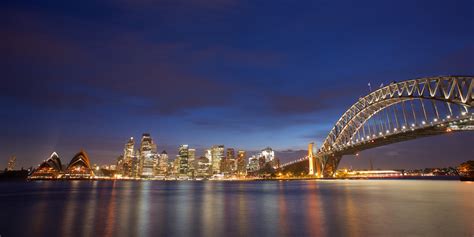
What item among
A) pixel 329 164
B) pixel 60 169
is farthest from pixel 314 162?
pixel 60 169

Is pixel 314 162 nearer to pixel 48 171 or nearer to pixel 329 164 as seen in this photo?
pixel 329 164

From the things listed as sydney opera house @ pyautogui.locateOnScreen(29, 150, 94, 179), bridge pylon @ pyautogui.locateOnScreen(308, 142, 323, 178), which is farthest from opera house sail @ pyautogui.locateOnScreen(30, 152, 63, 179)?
bridge pylon @ pyautogui.locateOnScreen(308, 142, 323, 178)

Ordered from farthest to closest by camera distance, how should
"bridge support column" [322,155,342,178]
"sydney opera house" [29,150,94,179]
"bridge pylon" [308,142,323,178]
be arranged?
"sydney opera house" [29,150,94,179]
"bridge pylon" [308,142,323,178]
"bridge support column" [322,155,342,178]

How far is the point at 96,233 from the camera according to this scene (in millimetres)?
15773

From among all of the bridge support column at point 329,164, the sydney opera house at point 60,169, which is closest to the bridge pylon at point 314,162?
the bridge support column at point 329,164

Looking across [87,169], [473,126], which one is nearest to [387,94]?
[473,126]

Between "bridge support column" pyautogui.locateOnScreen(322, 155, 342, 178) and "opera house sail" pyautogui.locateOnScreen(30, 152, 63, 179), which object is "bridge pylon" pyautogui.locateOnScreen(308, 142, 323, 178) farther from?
"opera house sail" pyautogui.locateOnScreen(30, 152, 63, 179)

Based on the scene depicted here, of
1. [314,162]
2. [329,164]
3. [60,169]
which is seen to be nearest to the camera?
[329,164]

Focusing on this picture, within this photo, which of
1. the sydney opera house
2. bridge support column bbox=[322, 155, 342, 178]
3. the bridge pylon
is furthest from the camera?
the sydney opera house

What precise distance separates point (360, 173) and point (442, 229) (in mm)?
180094

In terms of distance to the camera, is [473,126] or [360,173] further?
[360,173]

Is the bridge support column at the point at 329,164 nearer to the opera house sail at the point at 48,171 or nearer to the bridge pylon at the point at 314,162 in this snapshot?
the bridge pylon at the point at 314,162

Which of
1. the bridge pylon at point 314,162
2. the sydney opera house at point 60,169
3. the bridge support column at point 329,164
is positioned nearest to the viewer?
the bridge support column at point 329,164

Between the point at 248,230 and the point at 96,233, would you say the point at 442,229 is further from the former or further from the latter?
the point at 96,233
